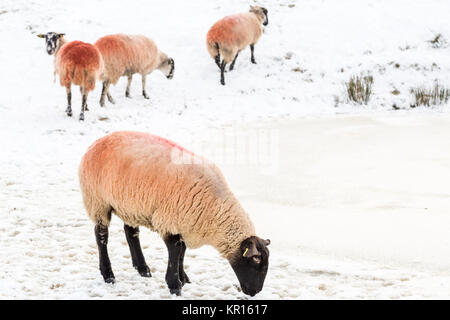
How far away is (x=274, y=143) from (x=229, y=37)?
3951mm

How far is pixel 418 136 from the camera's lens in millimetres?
9625

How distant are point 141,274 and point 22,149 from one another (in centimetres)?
512

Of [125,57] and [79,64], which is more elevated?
[125,57]

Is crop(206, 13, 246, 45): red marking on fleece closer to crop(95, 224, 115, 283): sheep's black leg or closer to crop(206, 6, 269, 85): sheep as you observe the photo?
crop(206, 6, 269, 85): sheep

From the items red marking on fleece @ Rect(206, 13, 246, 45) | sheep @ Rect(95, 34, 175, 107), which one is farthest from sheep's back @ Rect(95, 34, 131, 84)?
red marking on fleece @ Rect(206, 13, 246, 45)

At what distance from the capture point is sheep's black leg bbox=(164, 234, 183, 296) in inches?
172

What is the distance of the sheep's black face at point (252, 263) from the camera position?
164 inches

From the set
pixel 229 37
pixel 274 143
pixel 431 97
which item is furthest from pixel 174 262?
pixel 431 97

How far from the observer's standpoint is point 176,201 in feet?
13.9

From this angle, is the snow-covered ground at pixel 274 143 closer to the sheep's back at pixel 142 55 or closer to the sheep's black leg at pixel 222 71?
the sheep's black leg at pixel 222 71

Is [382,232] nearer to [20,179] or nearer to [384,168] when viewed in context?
[384,168]

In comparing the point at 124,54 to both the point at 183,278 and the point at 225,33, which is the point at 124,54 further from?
the point at 183,278

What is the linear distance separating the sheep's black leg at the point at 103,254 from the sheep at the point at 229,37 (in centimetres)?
842

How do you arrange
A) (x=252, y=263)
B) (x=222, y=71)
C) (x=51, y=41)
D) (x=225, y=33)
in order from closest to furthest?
1. (x=252, y=263)
2. (x=51, y=41)
3. (x=225, y=33)
4. (x=222, y=71)
